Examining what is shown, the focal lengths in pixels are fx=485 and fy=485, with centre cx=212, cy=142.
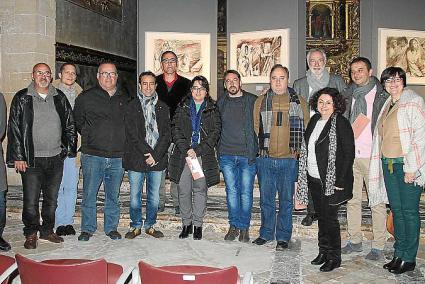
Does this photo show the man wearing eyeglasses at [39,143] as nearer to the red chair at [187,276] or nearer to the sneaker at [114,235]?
the sneaker at [114,235]

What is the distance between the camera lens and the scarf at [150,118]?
5.36 metres

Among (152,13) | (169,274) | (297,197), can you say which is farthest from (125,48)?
(169,274)

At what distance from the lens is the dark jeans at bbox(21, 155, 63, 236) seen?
5.16m

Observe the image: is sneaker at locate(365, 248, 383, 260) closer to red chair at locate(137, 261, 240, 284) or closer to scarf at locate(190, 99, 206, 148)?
scarf at locate(190, 99, 206, 148)

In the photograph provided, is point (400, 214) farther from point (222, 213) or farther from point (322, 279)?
point (222, 213)

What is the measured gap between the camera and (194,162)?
5219 mm

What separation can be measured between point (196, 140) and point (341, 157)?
1.66 meters

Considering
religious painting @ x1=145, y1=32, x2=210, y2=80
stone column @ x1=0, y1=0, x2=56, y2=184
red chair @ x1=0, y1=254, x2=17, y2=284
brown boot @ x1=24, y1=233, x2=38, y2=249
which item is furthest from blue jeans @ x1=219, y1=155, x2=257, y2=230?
stone column @ x1=0, y1=0, x2=56, y2=184

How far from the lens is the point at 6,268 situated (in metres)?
2.58

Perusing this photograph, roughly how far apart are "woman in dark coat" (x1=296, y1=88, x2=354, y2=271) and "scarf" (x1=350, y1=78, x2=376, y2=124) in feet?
1.45

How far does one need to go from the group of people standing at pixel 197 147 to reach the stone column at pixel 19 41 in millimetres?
2769

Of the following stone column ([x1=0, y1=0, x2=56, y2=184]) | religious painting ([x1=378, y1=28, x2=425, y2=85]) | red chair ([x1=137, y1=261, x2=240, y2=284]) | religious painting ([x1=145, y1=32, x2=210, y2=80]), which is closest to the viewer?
red chair ([x1=137, y1=261, x2=240, y2=284])

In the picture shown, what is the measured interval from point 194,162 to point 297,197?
1.18m

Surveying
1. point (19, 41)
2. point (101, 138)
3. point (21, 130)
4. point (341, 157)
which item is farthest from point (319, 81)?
point (19, 41)
